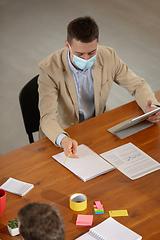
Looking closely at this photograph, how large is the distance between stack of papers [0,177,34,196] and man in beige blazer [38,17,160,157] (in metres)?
0.32

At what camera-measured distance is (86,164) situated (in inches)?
73.6

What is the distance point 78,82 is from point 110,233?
3.84 feet

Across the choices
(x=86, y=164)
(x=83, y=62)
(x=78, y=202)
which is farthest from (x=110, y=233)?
(x=83, y=62)

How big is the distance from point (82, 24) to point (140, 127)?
775mm

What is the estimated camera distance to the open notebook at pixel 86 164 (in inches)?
70.9

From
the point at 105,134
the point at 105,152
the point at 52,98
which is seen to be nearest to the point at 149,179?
the point at 105,152

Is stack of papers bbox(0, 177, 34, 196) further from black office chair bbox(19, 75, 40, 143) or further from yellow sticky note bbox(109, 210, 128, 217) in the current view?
black office chair bbox(19, 75, 40, 143)

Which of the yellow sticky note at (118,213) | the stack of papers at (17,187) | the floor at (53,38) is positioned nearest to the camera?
the yellow sticky note at (118,213)

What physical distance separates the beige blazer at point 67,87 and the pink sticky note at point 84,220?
0.60m

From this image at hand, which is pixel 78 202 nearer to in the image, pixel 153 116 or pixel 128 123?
pixel 128 123

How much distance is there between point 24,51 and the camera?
4.96 metres

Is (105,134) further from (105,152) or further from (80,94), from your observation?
(80,94)

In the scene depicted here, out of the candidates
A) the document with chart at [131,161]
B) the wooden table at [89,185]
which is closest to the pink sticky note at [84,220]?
the wooden table at [89,185]

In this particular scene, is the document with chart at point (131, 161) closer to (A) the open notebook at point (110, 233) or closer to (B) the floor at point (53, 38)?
(A) the open notebook at point (110, 233)
